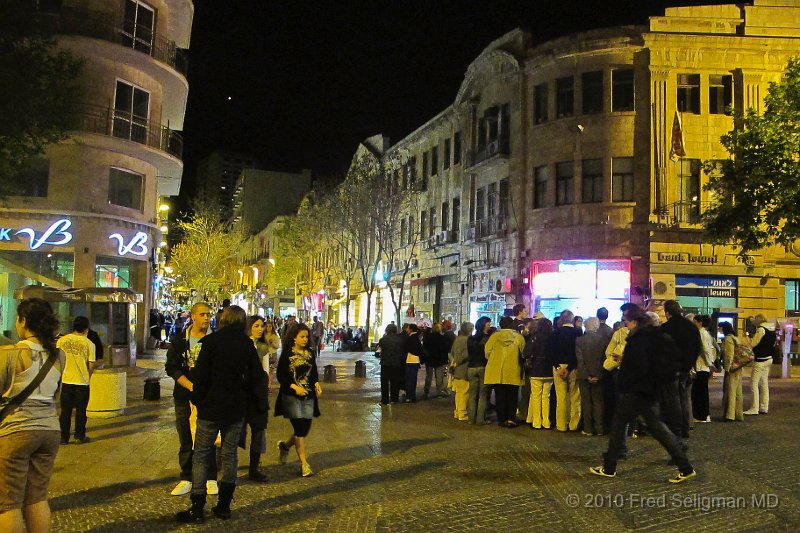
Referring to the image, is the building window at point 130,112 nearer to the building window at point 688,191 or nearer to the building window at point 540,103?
the building window at point 540,103

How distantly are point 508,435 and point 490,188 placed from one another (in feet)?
73.0

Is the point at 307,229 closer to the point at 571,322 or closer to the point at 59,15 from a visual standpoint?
the point at 59,15

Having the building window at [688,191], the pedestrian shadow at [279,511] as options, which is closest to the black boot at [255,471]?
the pedestrian shadow at [279,511]

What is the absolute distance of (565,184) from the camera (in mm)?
28312

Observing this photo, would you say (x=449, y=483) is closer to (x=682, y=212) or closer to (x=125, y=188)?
(x=682, y=212)

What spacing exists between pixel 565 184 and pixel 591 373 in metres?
18.4

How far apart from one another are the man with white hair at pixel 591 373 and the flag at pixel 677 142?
16903 millimetres

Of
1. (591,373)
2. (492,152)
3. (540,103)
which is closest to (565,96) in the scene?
(540,103)

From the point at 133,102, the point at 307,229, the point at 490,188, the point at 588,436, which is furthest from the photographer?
the point at 307,229

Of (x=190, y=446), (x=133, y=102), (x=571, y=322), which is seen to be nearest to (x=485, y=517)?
(x=190, y=446)

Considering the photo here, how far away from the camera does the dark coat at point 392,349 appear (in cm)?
1481

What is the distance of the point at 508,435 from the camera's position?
11.2m

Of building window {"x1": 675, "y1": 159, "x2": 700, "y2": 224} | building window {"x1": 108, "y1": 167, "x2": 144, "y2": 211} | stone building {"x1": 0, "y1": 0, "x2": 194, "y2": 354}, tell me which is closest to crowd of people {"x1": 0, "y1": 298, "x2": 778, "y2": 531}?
building window {"x1": 675, "y1": 159, "x2": 700, "y2": 224}

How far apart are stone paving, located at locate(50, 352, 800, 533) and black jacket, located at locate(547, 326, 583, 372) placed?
3.79 feet
